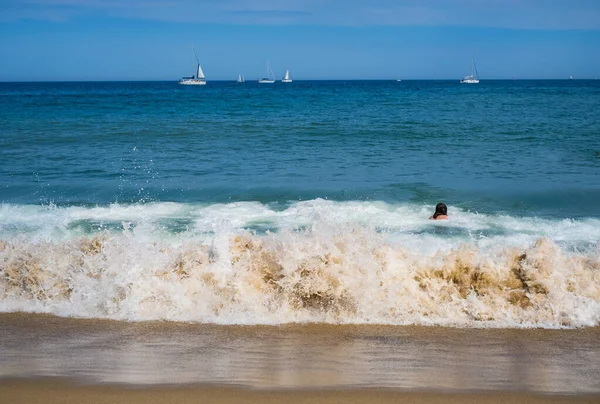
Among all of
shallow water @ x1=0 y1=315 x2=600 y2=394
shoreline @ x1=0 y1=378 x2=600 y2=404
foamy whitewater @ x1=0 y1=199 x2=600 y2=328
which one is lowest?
shallow water @ x1=0 y1=315 x2=600 y2=394

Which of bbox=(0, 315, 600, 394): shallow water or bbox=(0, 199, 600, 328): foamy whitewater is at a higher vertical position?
bbox=(0, 199, 600, 328): foamy whitewater

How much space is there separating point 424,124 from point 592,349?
21537mm

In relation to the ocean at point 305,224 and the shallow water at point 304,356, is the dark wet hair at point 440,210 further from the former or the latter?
the shallow water at point 304,356

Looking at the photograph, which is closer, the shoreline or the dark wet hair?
the shoreline

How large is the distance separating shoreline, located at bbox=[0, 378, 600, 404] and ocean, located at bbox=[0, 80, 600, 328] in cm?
150

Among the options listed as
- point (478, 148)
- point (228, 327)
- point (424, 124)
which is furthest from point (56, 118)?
point (228, 327)

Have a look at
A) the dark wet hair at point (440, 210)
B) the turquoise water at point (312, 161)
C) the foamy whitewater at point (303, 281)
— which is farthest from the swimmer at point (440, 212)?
the foamy whitewater at point (303, 281)

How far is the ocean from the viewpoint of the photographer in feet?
19.6

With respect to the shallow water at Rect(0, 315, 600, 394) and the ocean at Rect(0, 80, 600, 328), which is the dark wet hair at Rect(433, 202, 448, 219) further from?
the shallow water at Rect(0, 315, 600, 394)

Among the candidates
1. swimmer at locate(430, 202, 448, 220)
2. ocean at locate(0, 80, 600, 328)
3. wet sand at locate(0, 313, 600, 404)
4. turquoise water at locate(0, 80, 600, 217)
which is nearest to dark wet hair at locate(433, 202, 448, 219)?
swimmer at locate(430, 202, 448, 220)

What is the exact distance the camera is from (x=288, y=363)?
4.68 metres

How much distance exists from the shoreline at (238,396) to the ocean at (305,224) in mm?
1496

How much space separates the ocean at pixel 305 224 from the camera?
19.6 ft

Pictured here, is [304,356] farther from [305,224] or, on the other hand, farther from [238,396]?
[305,224]
